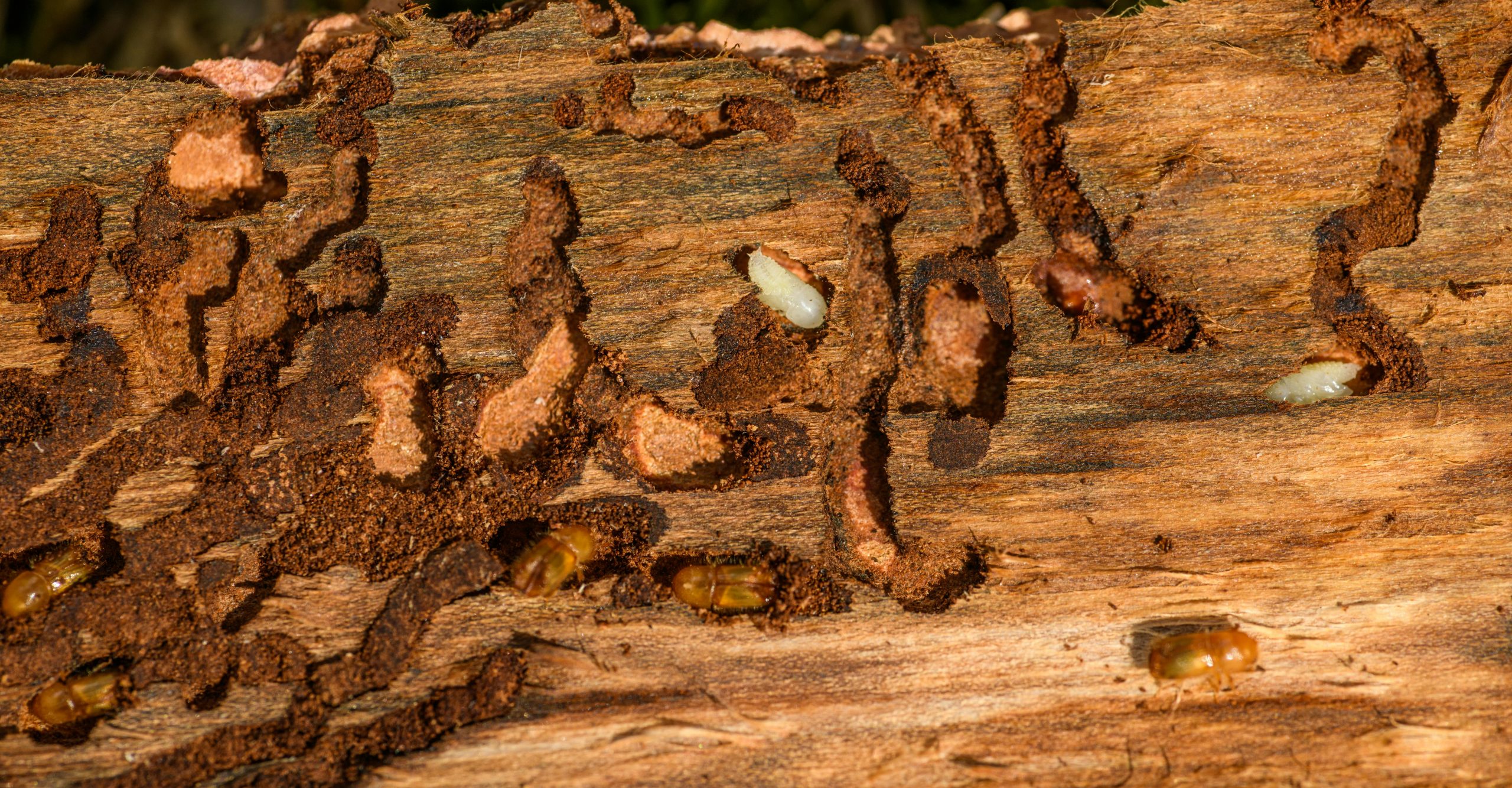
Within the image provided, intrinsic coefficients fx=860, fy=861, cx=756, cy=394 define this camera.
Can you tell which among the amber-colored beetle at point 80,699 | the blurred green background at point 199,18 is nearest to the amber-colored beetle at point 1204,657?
the blurred green background at point 199,18

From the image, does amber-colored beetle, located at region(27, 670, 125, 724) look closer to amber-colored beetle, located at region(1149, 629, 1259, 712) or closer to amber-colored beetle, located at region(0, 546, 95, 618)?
amber-colored beetle, located at region(0, 546, 95, 618)

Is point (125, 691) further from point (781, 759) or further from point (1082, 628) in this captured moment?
point (1082, 628)

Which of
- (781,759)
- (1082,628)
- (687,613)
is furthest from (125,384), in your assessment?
(1082,628)

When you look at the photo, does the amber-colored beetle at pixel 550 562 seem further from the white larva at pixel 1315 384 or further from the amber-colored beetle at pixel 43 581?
the white larva at pixel 1315 384

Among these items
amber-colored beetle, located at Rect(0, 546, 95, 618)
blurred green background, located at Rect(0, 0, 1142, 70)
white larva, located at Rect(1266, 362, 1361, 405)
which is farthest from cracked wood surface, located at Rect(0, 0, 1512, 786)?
blurred green background, located at Rect(0, 0, 1142, 70)

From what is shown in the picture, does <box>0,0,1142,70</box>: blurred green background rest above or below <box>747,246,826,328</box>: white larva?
above
